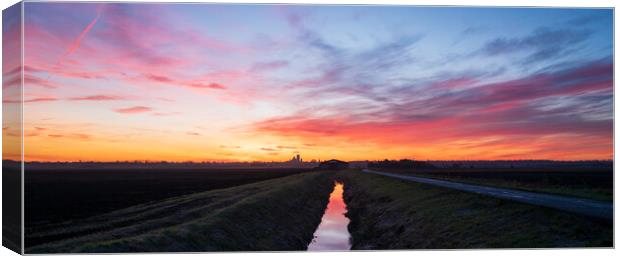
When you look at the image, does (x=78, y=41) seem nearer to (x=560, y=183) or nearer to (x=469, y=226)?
(x=469, y=226)

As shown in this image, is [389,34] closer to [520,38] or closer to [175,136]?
[520,38]

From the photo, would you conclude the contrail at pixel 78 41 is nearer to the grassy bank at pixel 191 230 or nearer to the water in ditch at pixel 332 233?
the grassy bank at pixel 191 230

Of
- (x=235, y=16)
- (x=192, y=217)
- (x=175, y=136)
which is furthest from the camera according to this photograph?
(x=192, y=217)

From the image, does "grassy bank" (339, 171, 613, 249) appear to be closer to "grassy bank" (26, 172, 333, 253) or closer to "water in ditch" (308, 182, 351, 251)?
"water in ditch" (308, 182, 351, 251)

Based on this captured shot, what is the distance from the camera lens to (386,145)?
3466 cm

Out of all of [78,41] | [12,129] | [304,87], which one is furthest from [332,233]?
[12,129]

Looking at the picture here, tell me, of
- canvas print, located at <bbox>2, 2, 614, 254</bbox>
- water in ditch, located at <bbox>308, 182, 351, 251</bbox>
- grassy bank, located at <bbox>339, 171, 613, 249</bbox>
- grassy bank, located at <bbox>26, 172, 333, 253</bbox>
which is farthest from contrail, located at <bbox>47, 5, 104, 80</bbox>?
grassy bank, located at <bbox>339, 171, 613, 249</bbox>

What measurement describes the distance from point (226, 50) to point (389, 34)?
8.17 m

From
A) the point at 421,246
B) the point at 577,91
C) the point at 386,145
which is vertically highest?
the point at 577,91

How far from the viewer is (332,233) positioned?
132 feet

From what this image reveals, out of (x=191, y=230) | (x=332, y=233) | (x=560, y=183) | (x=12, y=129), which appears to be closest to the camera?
(x=12, y=129)

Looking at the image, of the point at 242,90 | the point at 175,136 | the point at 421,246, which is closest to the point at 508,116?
the point at 421,246

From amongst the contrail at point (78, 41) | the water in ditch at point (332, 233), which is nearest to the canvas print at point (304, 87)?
the contrail at point (78, 41)

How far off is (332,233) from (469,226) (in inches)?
632
